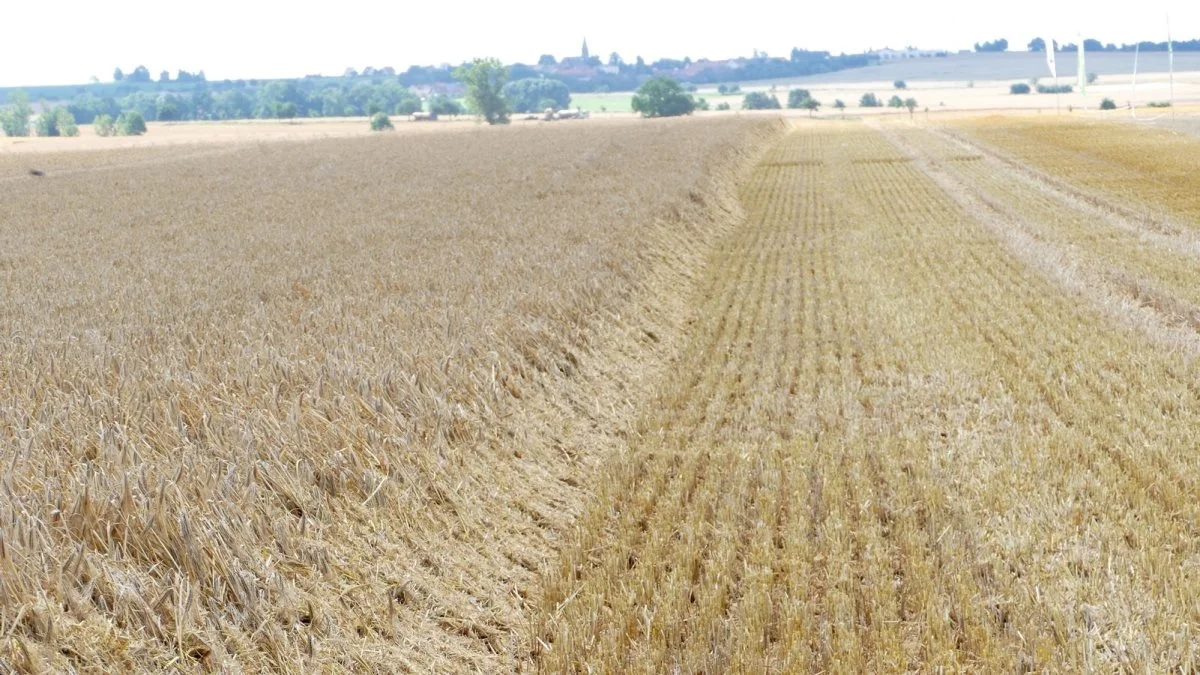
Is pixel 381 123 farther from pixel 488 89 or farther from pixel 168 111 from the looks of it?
pixel 168 111

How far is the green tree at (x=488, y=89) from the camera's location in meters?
A: 143

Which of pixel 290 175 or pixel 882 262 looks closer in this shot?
pixel 882 262

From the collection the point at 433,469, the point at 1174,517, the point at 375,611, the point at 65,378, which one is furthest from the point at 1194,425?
the point at 65,378

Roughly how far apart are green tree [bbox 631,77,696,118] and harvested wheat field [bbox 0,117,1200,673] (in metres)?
127

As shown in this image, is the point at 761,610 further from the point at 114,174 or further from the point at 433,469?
the point at 114,174

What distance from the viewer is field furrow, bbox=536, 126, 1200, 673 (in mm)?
5336

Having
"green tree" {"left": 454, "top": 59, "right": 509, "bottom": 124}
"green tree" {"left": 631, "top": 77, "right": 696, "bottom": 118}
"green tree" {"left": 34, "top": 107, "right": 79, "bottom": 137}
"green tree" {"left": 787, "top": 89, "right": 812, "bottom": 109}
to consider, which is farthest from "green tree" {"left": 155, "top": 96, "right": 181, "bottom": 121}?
"green tree" {"left": 787, "top": 89, "right": 812, "bottom": 109}

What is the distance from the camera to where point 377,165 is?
37.9 meters

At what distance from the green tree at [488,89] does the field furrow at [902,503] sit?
135062 mm

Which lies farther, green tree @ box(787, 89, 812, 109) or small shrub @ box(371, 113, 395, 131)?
green tree @ box(787, 89, 812, 109)

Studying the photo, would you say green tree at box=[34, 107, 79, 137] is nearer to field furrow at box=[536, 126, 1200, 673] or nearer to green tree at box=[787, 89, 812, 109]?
green tree at box=[787, 89, 812, 109]

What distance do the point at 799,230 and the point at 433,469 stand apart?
16.9m

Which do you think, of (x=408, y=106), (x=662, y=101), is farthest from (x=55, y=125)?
(x=662, y=101)

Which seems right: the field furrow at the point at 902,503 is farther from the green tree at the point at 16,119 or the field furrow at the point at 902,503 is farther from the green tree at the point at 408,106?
the green tree at the point at 408,106
